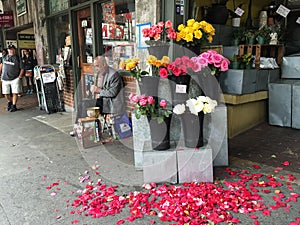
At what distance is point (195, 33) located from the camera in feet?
Result: 8.27

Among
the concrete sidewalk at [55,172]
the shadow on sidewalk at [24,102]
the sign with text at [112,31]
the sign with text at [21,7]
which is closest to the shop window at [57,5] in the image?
the sign with text at [112,31]

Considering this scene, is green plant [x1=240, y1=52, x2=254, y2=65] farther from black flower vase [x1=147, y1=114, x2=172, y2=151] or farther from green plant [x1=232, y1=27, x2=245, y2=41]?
black flower vase [x1=147, y1=114, x2=172, y2=151]

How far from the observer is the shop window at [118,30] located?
12.9 feet

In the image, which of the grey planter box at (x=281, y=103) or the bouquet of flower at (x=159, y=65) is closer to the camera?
the bouquet of flower at (x=159, y=65)

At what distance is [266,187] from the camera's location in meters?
2.45

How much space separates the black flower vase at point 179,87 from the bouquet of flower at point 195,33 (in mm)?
366

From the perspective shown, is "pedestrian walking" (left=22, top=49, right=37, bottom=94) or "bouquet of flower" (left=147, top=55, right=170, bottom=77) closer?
"bouquet of flower" (left=147, top=55, right=170, bottom=77)

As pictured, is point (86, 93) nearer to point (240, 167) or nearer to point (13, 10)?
point (240, 167)

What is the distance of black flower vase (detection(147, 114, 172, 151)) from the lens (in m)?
2.47

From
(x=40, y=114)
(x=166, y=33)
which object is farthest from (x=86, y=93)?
(x=166, y=33)

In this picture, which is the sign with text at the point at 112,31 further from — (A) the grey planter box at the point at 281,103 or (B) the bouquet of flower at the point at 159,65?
(A) the grey planter box at the point at 281,103

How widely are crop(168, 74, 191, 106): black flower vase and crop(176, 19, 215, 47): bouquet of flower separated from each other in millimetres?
366

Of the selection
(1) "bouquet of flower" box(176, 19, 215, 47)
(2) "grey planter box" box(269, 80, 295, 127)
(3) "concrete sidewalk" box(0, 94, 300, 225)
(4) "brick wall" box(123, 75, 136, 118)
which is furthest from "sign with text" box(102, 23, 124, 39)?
(2) "grey planter box" box(269, 80, 295, 127)

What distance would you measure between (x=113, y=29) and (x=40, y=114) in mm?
2531
